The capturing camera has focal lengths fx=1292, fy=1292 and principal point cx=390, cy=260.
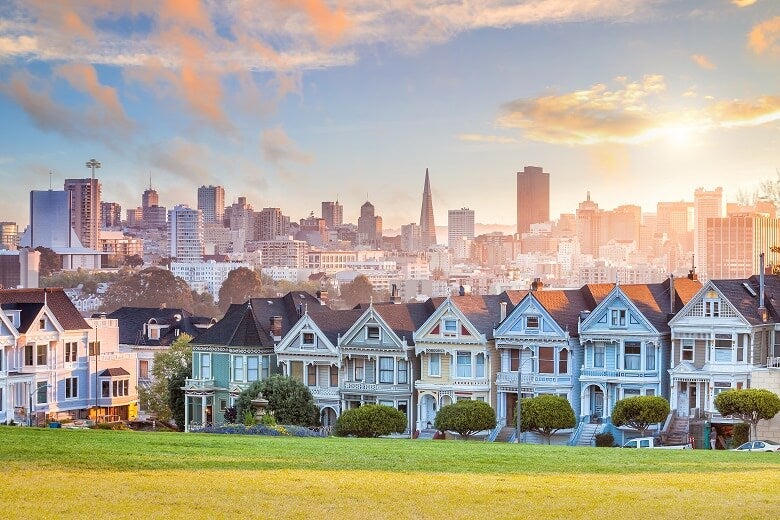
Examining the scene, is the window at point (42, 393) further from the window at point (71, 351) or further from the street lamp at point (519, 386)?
the street lamp at point (519, 386)

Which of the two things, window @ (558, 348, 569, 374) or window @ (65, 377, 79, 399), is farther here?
window @ (65, 377, 79, 399)

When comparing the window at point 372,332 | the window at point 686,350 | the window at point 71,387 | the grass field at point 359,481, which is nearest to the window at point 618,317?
the window at point 686,350

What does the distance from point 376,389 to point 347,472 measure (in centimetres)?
3376

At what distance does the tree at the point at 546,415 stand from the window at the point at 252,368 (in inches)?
597

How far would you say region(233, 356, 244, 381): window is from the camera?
64.6 metres

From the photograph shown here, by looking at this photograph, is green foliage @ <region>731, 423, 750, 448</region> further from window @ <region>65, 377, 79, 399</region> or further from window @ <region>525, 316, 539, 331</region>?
window @ <region>65, 377, 79, 399</region>

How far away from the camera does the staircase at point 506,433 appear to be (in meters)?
56.3

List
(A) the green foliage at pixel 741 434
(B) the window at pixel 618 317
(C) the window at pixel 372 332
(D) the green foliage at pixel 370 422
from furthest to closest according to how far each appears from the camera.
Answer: (C) the window at pixel 372 332 < (B) the window at pixel 618 317 < (D) the green foliage at pixel 370 422 < (A) the green foliage at pixel 741 434

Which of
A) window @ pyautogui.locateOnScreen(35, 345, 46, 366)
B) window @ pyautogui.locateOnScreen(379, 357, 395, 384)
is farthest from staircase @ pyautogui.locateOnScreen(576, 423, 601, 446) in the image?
window @ pyautogui.locateOnScreen(35, 345, 46, 366)

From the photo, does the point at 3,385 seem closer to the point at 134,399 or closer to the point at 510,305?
the point at 134,399

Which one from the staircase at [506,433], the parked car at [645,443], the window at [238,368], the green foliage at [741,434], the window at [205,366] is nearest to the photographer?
the parked car at [645,443]

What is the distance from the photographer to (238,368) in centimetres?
6475

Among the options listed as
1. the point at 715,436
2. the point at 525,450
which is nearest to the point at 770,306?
the point at 715,436

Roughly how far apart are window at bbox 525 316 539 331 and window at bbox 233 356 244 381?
15188 millimetres
